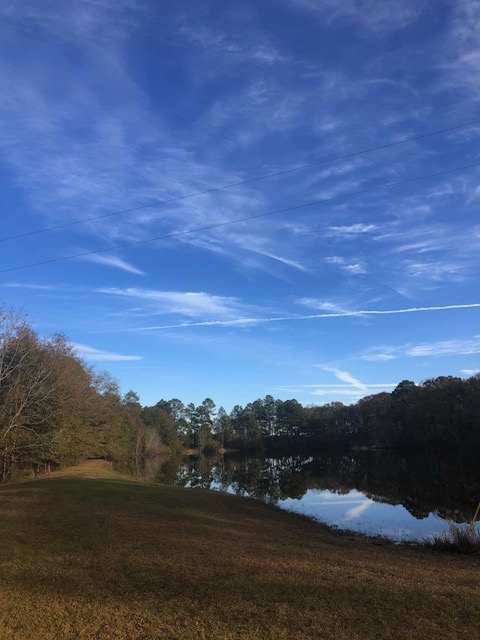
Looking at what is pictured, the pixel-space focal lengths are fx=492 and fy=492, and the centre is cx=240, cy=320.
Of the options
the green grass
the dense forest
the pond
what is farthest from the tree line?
the green grass

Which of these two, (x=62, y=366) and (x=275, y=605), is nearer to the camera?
(x=275, y=605)

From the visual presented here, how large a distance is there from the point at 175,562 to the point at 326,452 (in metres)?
122

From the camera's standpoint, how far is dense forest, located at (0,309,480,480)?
36188 millimetres

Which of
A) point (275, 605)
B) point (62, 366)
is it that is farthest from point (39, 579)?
point (62, 366)

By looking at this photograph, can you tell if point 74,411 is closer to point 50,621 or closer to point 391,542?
point 391,542

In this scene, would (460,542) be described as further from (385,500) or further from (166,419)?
(166,419)

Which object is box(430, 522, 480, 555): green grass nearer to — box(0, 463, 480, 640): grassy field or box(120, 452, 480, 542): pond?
box(0, 463, 480, 640): grassy field

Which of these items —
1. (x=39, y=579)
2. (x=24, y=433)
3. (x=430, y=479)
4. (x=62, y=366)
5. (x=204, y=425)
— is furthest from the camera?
(x=204, y=425)

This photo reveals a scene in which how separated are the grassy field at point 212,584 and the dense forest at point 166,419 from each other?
64.6 feet

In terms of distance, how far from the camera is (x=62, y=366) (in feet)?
150

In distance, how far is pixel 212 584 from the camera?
866 centimetres

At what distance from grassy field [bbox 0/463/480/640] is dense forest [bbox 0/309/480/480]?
1970cm

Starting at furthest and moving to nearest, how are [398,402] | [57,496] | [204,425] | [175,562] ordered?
[204,425] < [398,402] < [57,496] < [175,562]

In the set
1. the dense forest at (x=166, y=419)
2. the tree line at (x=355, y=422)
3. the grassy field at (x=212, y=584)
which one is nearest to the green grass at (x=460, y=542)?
the grassy field at (x=212, y=584)
